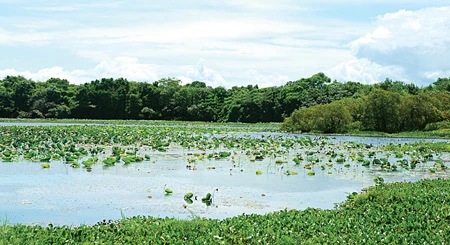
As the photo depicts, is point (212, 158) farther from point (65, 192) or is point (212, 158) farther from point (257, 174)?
point (65, 192)

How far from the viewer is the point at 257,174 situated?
18.9m

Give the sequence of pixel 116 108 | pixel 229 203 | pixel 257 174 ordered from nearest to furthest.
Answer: pixel 229 203 → pixel 257 174 → pixel 116 108

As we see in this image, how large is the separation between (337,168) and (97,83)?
7131cm

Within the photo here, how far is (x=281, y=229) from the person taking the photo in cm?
954

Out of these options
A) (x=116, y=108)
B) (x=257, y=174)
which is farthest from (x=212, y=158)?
(x=116, y=108)

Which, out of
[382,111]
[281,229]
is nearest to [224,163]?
[281,229]

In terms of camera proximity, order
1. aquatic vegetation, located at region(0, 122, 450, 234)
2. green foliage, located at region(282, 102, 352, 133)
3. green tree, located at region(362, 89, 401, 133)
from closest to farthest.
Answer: aquatic vegetation, located at region(0, 122, 450, 234), green foliage, located at region(282, 102, 352, 133), green tree, located at region(362, 89, 401, 133)

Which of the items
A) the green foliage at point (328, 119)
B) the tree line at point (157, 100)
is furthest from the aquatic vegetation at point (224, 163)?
the tree line at point (157, 100)

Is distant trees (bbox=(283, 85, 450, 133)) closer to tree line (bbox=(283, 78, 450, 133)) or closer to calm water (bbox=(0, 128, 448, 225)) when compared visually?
tree line (bbox=(283, 78, 450, 133))

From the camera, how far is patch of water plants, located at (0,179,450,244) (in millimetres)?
8758

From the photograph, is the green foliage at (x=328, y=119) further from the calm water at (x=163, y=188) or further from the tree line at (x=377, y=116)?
the calm water at (x=163, y=188)

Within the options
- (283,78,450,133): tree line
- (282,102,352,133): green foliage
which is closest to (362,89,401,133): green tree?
(283,78,450,133): tree line

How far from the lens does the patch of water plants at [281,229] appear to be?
876cm

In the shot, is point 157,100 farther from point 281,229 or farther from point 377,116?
point 281,229
